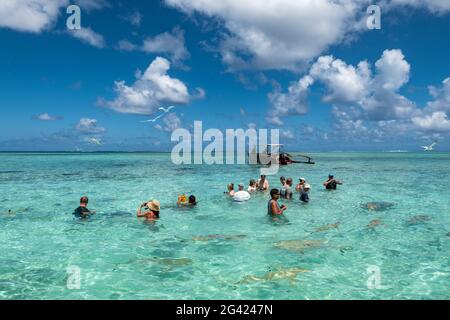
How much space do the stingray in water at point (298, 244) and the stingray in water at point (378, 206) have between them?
8140 mm

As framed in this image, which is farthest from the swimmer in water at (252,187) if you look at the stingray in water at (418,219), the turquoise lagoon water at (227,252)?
the stingray in water at (418,219)

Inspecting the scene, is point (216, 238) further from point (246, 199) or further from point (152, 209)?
point (246, 199)

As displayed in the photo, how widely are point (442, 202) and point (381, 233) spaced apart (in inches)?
422

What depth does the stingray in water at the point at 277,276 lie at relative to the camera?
30.5ft

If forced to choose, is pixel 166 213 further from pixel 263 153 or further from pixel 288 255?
pixel 263 153

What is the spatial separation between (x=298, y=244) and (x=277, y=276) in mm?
3012

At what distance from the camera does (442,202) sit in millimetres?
21531

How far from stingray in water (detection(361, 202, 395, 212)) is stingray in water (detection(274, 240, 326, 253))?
8.14m

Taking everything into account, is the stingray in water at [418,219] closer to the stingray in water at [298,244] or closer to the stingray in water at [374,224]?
the stingray in water at [374,224]

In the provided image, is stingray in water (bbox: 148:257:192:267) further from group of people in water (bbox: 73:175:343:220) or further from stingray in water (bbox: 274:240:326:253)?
group of people in water (bbox: 73:175:343:220)

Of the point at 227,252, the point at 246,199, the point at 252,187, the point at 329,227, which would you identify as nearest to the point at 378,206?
the point at 329,227

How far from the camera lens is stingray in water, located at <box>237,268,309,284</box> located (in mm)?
9297

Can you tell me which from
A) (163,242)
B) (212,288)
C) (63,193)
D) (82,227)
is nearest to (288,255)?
(212,288)
